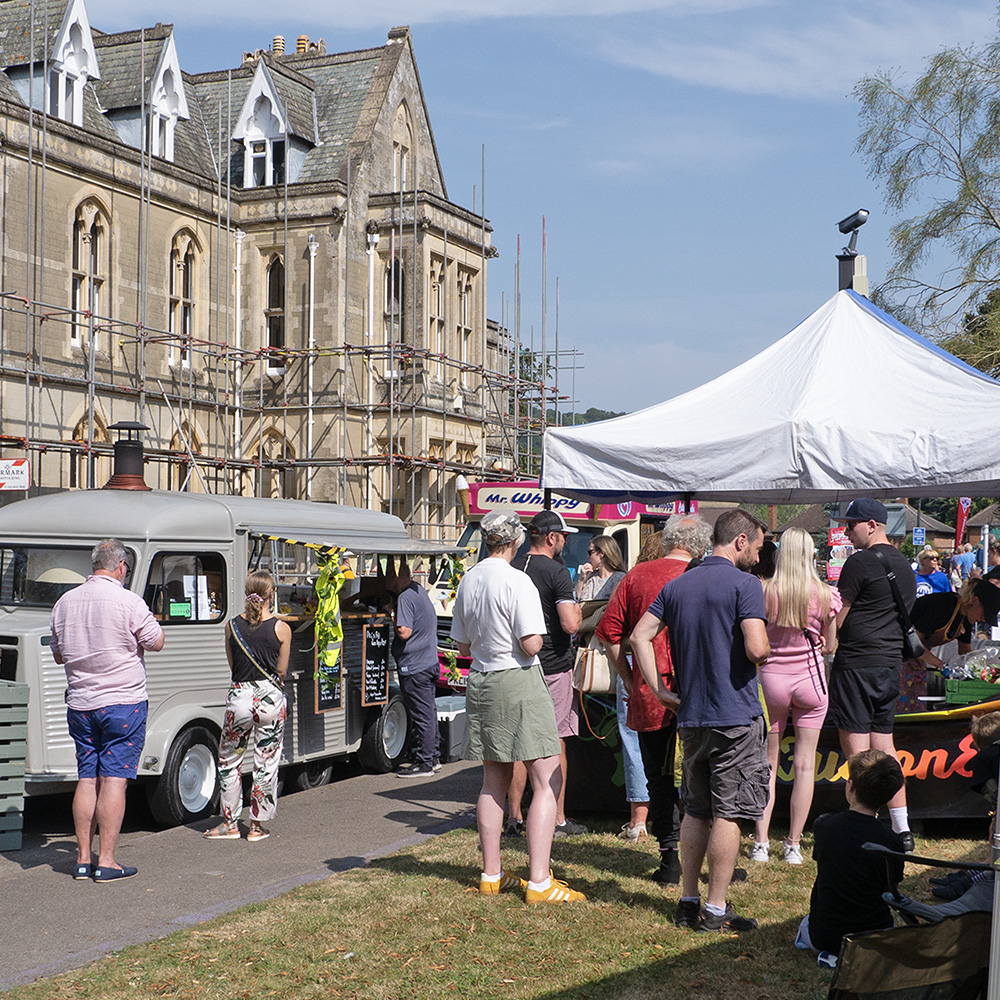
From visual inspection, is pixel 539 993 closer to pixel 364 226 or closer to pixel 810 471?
pixel 810 471

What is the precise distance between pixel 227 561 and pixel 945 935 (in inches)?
262

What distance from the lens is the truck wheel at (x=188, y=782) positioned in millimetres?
8539

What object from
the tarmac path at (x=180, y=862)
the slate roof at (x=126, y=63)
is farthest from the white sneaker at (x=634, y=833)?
the slate roof at (x=126, y=63)

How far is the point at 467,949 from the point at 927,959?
236 cm

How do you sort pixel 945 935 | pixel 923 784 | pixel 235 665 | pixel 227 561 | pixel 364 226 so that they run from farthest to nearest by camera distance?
pixel 364 226
pixel 227 561
pixel 235 665
pixel 923 784
pixel 945 935

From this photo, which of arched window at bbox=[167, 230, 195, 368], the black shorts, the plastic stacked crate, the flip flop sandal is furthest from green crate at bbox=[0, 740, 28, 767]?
arched window at bbox=[167, 230, 195, 368]

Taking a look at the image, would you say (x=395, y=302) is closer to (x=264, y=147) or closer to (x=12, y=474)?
(x=264, y=147)

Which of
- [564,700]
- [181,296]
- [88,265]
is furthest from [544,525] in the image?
[181,296]

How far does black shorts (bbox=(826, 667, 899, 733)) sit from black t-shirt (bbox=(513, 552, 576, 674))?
165 centimetres

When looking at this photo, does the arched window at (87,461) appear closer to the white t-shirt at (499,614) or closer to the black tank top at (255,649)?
the black tank top at (255,649)

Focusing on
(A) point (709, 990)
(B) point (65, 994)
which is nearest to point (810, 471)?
(A) point (709, 990)

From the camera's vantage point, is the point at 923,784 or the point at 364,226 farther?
the point at 364,226

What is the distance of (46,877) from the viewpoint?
718cm

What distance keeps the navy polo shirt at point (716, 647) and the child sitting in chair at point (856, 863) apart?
692 millimetres
